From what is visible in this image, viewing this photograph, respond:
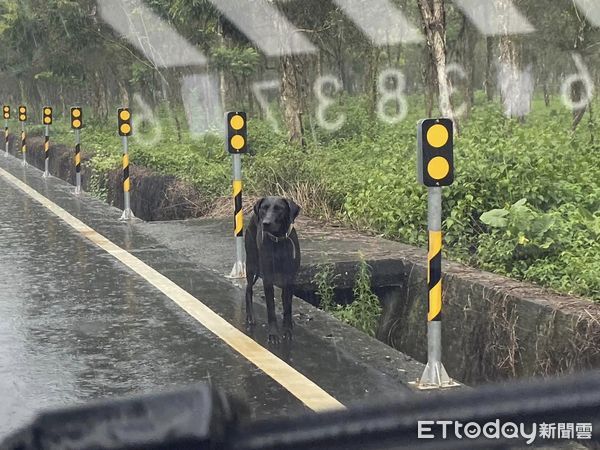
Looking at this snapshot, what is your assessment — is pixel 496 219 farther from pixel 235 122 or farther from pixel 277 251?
pixel 235 122

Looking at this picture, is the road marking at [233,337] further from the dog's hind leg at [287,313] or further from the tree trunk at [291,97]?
the tree trunk at [291,97]

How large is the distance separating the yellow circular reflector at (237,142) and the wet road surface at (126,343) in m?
1.27

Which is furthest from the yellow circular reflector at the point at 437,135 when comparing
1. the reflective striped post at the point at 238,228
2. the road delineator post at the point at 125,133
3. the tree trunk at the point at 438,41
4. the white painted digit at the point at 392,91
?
the white painted digit at the point at 392,91

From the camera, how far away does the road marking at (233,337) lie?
474 cm

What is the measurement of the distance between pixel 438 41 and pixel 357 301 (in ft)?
28.5

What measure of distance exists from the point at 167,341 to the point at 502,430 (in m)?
5.33

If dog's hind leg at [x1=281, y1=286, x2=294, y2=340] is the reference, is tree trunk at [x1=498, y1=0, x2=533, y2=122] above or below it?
above

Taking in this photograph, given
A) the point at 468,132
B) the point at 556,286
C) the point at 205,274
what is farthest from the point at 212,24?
the point at 556,286

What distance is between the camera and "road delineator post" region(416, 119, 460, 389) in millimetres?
4902

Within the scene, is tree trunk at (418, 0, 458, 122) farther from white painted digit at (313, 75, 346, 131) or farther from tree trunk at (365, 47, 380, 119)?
tree trunk at (365, 47, 380, 119)

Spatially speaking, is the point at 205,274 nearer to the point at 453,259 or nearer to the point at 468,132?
the point at 453,259

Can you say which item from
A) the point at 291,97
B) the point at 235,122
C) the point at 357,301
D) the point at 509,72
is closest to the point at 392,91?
the point at 509,72

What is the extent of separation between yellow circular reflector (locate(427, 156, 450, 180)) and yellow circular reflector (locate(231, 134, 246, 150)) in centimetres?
377

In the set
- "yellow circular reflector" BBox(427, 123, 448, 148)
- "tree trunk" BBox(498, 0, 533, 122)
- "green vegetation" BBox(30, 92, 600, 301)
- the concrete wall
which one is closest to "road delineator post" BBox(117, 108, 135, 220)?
"green vegetation" BBox(30, 92, 600, 301)
